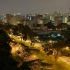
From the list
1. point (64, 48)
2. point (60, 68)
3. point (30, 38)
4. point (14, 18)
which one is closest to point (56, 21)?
point (14, 18)

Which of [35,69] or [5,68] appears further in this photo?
[35,69]

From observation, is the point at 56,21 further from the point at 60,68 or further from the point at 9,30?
the point at 60,68

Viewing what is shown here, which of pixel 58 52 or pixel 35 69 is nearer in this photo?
pixel 35 69

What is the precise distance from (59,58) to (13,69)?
751 cm

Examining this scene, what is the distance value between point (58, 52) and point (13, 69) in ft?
26.2

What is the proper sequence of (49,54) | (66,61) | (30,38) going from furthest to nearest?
1. (30,38)
2. (49,54)
3. (66,61)

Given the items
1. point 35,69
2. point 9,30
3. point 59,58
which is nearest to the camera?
point 35,69

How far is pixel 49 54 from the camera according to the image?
12.9 m

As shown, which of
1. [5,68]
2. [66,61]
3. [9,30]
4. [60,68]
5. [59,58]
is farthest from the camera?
[9,30]

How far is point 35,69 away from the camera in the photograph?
7.55m

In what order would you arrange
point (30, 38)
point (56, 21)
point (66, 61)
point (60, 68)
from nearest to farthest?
point (60, 68) < point (66, 61) < point (30, 38) < point (56, 21)

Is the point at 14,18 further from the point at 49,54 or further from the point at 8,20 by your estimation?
the point at 49,54

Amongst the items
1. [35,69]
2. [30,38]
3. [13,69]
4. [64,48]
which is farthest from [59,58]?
[30,38]

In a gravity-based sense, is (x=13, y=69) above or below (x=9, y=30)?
above
